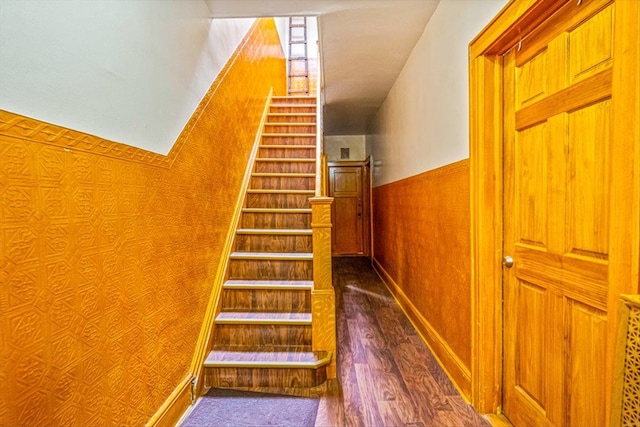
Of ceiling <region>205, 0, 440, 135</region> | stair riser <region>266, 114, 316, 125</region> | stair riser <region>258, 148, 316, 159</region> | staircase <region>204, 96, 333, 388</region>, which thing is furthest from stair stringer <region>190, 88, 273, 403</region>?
ceiling <region>205, 0, 440, 135</region>

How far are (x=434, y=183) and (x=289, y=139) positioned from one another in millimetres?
2225

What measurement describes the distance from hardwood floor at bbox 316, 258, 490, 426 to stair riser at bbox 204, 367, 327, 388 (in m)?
0.18

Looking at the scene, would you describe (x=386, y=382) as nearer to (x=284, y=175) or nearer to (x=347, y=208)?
(x=284, y=175)

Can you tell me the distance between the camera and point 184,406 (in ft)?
5.70

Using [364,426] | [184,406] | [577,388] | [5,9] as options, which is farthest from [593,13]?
[184,406]

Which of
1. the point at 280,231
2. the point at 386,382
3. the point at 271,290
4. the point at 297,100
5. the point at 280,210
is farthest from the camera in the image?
the point at 297,100

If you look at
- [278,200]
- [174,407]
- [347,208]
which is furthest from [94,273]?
[347,208]

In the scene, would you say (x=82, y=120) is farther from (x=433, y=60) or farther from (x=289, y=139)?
(x=289, y=139)

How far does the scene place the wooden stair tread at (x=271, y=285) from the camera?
7.66 ft

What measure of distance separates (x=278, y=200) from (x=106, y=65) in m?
2.08

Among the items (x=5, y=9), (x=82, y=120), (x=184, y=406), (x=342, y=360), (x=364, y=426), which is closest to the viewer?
(x=5, y=9)

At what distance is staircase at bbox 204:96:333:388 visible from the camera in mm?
1991

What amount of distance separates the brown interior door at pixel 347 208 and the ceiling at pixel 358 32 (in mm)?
2336

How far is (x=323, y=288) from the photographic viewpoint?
6.70 ft
